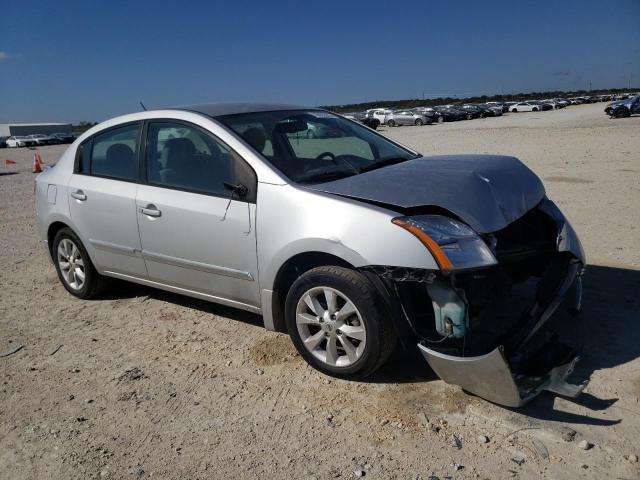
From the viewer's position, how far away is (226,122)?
4.10 m

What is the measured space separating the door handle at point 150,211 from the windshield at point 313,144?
0.81 m

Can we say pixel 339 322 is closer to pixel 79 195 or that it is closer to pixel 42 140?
pixel 79 195

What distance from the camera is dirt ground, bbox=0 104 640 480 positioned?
2.74 metres

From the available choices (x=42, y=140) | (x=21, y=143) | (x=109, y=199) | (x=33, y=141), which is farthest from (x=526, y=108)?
(x=109, y=199)

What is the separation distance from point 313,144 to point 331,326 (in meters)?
1.54

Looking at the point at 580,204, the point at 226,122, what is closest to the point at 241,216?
the point at 226,122

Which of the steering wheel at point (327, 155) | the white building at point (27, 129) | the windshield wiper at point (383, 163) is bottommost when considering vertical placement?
the windshield wiper at point (383, 163)

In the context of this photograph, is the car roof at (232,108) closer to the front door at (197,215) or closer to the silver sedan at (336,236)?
the silver sedan at (336,236)

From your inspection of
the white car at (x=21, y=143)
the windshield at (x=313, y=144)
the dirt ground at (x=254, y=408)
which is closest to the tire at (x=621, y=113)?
the dirt ground at (x=254, y=408)

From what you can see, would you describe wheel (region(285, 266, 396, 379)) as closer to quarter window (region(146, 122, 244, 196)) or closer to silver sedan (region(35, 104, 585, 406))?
silver sedan (region(35, 104, 585, 406))

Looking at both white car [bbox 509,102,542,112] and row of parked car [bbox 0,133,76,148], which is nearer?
row of parked car [bbox 0,133,76,148]

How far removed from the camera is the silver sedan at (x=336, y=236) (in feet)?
10.2

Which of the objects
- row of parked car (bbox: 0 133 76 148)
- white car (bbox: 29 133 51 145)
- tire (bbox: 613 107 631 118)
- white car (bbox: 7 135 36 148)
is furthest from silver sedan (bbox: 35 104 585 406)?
white car (bbox: 29 133 51 145)

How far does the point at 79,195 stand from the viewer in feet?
16.0
